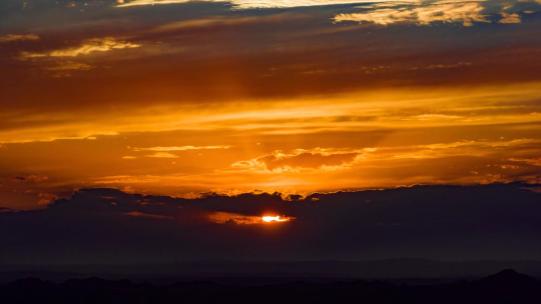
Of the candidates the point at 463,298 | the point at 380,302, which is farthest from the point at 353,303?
the point at 463,298

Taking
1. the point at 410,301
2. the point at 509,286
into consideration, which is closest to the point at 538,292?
the point at 509,286

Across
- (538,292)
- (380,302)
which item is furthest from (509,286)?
(380,302)

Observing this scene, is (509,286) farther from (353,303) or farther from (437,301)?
(353,303)

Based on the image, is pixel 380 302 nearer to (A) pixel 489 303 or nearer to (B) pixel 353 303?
(B) pixel 353 303

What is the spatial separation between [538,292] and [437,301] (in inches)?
691

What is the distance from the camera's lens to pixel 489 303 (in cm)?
18988

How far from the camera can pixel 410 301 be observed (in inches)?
7771

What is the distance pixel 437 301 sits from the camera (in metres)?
197

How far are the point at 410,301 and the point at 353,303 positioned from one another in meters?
10.0

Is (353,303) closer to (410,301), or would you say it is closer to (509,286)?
(410,301)

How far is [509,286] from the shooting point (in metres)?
196

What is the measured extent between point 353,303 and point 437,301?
1467 cm

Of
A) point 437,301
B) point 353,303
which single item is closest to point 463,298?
point 437,301

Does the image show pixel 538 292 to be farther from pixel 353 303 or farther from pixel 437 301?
pixel 353 303
